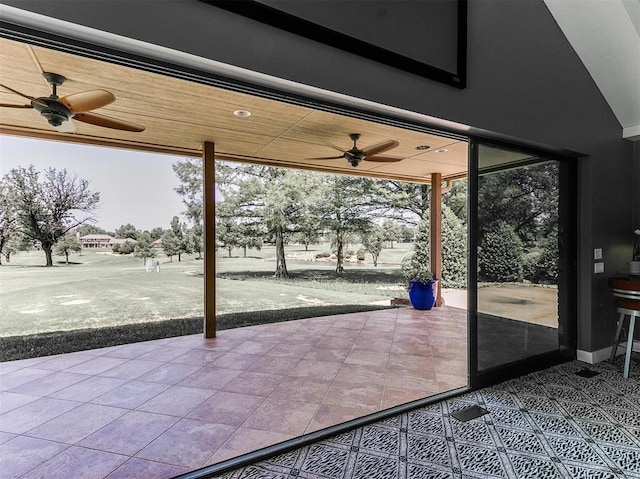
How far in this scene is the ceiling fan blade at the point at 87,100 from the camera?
2.48 m

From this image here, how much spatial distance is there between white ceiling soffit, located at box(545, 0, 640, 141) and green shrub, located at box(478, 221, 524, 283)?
Answer: 204 centimetres

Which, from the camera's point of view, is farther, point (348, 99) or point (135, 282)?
point (135, 282)

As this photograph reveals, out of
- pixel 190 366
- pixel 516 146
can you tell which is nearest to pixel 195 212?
pixel 190 366

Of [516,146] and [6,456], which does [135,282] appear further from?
[516,146]

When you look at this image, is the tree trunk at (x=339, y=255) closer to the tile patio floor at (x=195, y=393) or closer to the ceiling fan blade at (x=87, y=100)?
the tile patio floor at (x=195, y=393)

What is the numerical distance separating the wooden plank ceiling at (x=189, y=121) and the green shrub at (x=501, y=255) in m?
1.40

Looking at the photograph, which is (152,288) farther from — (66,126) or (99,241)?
(66,126)

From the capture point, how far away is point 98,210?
615cm

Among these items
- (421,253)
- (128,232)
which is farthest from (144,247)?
(421,253)

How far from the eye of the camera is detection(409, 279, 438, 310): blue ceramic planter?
6301 mm

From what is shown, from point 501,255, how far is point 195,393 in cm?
308

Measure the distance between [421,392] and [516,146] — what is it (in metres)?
2.48

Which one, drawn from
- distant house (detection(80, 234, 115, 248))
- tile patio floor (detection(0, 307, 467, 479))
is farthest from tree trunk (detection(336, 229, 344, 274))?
distant house (detection(80, 234, 115, 248))

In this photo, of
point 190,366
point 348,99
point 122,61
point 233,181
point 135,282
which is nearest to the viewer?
point 122,61
